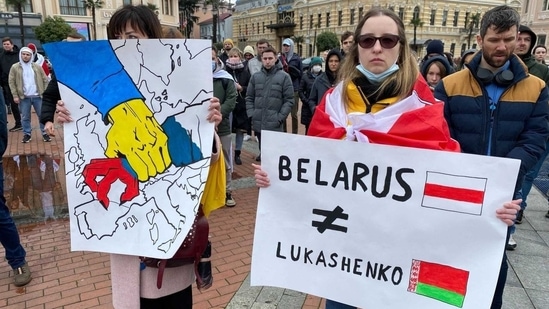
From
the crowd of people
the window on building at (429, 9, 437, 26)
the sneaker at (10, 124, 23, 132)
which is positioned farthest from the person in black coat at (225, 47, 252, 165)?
the window on building at (429, 9, 437, 26)

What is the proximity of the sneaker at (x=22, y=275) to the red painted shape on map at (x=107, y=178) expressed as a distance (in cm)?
190

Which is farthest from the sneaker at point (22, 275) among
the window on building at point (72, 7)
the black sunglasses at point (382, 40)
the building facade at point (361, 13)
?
the window on building at point (72, 7)

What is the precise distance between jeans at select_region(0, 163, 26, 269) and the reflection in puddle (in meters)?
1.50

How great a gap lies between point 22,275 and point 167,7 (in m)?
64.7

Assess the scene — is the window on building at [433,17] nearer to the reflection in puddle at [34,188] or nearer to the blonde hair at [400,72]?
the reflection in puddle at [34,188]

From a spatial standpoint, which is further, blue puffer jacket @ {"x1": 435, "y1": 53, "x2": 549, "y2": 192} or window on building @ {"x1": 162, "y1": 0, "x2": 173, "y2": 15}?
window on building @ {"x1": 162, "y1": 0, "x2": 173, "y2": 15}

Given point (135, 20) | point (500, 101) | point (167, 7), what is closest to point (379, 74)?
point (500, 101)

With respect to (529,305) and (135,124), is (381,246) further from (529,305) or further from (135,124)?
(529,305)

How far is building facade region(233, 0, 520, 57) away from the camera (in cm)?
5659

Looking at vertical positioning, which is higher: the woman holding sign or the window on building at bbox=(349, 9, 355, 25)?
the window on building at bbox=(349, 9, 355, 25)

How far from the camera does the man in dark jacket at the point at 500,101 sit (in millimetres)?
2215

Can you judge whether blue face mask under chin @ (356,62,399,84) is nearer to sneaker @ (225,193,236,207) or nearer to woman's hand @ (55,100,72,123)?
woman's hand @ (55,100,72,123)

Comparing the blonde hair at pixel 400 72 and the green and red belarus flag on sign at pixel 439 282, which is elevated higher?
the blonde hair at pixel 400 72

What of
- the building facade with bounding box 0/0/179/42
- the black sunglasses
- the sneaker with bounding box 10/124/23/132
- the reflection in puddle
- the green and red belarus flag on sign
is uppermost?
the building facade with bounding box 0/0/179/42
